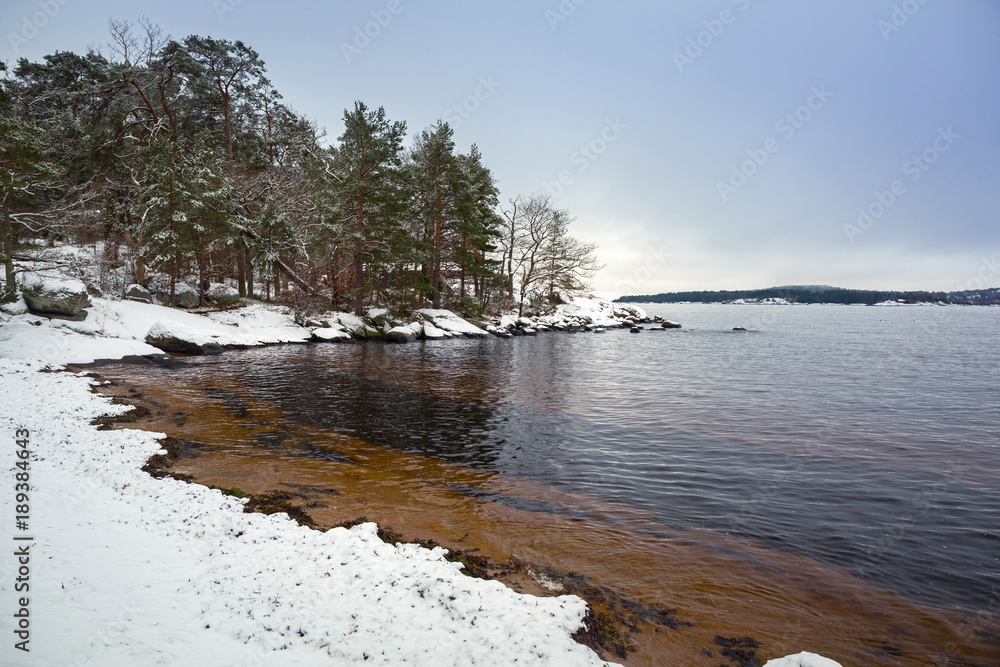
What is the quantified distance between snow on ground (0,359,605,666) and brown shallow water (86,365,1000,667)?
33.5 inches

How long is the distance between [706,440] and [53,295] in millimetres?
26802

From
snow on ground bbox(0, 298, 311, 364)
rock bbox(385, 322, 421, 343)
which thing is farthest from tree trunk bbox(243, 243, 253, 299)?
rock bbox(385, 322, 421, 343)

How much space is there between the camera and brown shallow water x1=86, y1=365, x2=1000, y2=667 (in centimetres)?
422

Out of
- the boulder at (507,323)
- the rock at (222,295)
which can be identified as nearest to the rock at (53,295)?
the rock at (222,295)

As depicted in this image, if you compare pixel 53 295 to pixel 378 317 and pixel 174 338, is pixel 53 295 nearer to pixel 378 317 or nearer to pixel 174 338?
pixel 174 338

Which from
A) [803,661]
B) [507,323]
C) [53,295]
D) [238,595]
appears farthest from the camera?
[507,323]

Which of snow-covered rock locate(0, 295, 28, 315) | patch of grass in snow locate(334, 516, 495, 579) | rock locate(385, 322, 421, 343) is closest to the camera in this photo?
patch of grass in snow locate(334, 516, 495, 579)

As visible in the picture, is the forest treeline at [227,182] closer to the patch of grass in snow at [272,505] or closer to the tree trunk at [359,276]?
the tree trunk at [359,276]

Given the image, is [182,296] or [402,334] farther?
[402,334]

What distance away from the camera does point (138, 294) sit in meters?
27.3

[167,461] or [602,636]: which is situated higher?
[167,461]

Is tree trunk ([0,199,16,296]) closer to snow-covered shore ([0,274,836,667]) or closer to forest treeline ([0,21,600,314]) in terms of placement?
forest treeline ([0,21,600,314])

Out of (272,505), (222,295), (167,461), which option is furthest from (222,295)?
(272,505)

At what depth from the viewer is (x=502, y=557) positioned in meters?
5.44
